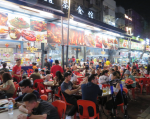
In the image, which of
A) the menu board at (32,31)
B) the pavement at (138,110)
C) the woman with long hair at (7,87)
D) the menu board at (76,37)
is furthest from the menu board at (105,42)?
the woman with long hair at (7,87)

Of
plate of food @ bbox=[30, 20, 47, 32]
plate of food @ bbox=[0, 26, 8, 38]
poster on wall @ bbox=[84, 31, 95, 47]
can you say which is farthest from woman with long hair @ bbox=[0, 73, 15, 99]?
poster on wall @ bbox=[84, 31, 95, 47]

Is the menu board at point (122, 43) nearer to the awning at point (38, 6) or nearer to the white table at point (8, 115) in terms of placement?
the awning at point (38, 6)

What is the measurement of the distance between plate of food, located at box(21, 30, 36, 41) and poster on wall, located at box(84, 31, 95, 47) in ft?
17.4

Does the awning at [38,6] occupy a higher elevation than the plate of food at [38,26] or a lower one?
higher

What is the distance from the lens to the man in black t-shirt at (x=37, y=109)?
2359mm

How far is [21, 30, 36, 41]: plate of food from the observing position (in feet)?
26.6

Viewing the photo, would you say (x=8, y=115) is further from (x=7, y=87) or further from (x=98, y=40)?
(x=98, y=40)

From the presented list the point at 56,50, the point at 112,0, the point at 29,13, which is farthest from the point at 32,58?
the point at 112,0

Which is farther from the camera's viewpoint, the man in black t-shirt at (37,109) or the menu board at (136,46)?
the menu board at (136,46)

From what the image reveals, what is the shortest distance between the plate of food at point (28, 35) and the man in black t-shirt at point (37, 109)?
21.2 ft

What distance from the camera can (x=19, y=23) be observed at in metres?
7.88

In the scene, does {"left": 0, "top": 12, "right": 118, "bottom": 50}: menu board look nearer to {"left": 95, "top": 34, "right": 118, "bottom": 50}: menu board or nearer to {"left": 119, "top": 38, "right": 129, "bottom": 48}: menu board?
{"left": 95, "top": 34, "right": 118, "bottom": 50}: menu board

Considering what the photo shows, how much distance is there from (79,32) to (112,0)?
1821 cm

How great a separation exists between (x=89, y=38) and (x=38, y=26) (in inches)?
216
